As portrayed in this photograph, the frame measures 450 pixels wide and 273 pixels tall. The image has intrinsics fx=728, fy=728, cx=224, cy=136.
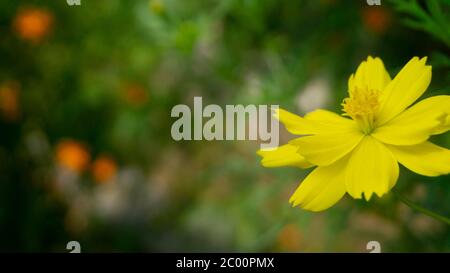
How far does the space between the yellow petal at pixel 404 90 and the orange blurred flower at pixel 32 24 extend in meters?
0.93

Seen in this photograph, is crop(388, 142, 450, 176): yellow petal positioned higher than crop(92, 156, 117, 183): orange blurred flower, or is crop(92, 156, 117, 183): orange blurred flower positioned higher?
crop(92, 156, 117, 183): orange blurred flower

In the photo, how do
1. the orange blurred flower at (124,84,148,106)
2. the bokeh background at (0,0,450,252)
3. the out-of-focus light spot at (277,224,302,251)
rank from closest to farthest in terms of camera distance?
the bokeh background at (0,0,450,252), the out-of-focus light spot at (277,224,302,251), the orange blurred flower at (124,84,148,106)

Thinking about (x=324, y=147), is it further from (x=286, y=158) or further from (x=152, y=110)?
(x=152, y=110)

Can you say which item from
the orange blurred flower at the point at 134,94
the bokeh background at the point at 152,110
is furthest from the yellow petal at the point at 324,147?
the orange blurred flower at the point at 134,94

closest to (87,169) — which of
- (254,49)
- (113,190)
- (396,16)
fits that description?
(113,190)

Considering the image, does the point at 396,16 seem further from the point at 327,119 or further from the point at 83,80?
the point at 327,119

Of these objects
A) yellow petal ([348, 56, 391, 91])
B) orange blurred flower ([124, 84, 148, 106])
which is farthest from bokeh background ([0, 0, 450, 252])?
yellow petal ([348, 56, 391, 91])

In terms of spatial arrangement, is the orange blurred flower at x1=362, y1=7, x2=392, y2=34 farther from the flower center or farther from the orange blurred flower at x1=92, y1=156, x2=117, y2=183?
the flower center

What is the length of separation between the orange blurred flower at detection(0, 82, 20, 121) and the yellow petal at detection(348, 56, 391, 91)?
0.93m

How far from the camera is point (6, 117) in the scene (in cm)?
126

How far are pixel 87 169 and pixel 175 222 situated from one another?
195 millimetres

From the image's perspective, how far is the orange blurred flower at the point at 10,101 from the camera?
1.25m

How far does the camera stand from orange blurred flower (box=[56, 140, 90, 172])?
1.20 m

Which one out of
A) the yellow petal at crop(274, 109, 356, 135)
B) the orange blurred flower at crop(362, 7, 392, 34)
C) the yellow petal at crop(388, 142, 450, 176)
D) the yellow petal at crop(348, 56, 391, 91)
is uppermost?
the orange blurred flower at crop(362, 7, 392, 34)
